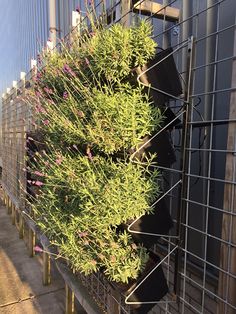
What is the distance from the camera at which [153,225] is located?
1.55 metres

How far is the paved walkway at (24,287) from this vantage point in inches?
123

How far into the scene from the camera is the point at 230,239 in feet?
4.11

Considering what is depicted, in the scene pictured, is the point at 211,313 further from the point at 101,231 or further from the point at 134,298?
the point at 101,231

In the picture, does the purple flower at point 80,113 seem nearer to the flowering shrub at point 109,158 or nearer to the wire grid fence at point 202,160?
the flowering shrub at point 109,158

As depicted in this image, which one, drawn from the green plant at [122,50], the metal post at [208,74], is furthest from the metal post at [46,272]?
the green plant at [122,50]

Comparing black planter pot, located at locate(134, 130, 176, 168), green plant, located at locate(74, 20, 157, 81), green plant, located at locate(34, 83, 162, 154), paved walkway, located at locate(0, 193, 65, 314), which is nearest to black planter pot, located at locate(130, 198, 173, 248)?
black planter pot, located at locate(134, 130, 176, 168)

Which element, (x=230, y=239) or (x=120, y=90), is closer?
(x=230, y=239)

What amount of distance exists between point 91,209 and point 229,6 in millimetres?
1567

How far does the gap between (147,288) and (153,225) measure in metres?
0.32

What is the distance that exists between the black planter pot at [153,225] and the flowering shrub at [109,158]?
0.14 feet

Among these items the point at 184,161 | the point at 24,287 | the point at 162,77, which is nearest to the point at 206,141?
the point at 184,161

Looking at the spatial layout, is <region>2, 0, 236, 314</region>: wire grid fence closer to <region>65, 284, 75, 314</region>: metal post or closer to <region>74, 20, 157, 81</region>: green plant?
<region>74, 20, 157, 81</region>: green plant

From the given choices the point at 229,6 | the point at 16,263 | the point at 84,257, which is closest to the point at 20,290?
the point at 16,263

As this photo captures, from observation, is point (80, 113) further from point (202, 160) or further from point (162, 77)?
point (202, 160)
